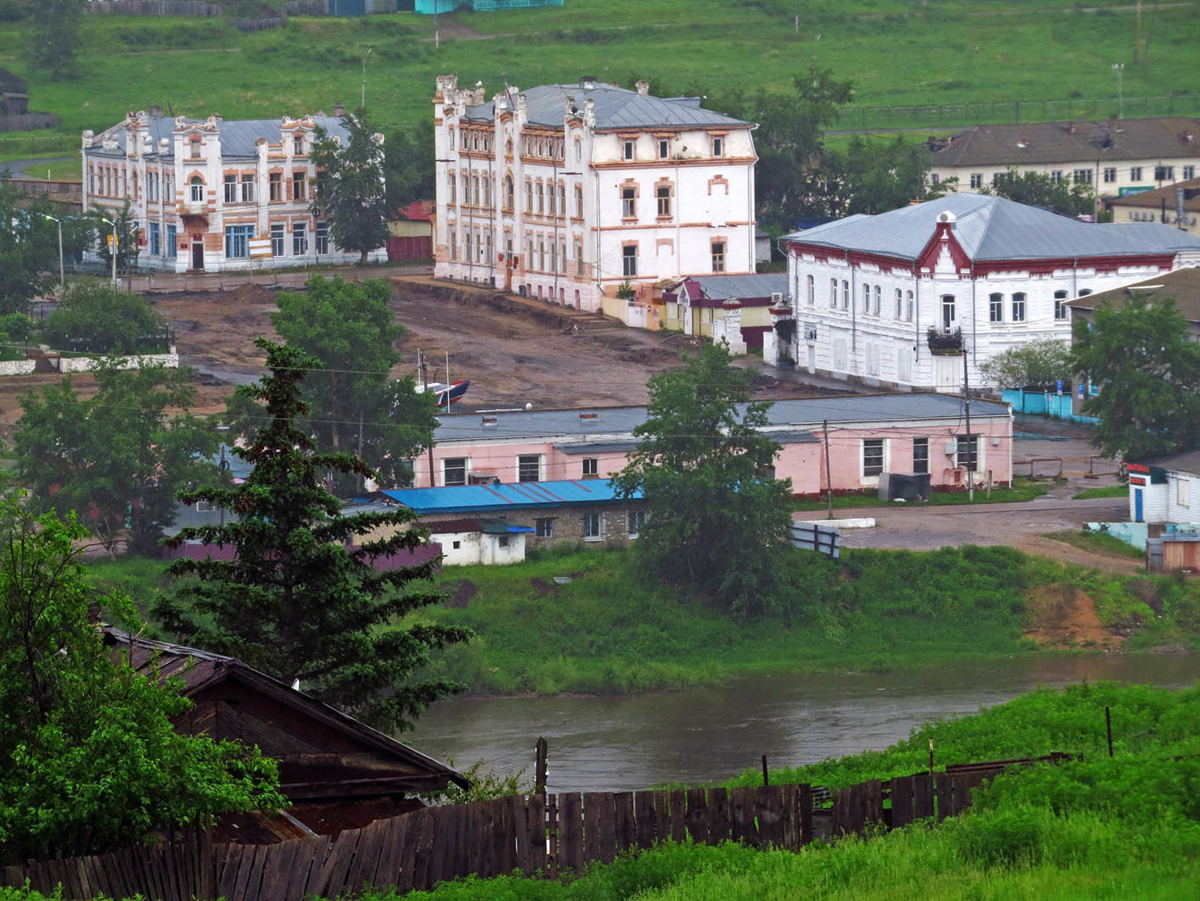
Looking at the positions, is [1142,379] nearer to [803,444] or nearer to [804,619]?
[803,444]

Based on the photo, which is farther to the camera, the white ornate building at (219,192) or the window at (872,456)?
the white ornate building at (219,192)

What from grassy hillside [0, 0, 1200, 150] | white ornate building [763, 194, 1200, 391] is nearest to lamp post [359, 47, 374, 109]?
grassy hillside [0, 0, 1200, 150]

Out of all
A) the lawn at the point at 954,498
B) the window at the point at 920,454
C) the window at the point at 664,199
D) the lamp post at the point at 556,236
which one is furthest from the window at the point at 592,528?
the lamp post at the point at 556,236

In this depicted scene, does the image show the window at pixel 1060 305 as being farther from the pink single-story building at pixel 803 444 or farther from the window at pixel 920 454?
the window at pixel 920 454

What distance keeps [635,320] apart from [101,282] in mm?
21979

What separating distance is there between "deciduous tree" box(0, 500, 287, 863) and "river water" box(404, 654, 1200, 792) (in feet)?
78.9

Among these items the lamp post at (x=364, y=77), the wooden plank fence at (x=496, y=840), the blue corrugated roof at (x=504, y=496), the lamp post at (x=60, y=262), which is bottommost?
the wooden plank fence at (x=496, y=840)

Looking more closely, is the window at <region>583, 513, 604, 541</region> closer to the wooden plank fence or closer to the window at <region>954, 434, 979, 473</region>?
the window at <region>954, 434, 979, 473</region>

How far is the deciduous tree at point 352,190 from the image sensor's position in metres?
96.8

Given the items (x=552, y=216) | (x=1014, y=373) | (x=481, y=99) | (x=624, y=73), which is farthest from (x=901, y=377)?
(x=624, y=73)

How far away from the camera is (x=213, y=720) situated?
66.1 ft

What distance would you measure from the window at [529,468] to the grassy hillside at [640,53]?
6852cm

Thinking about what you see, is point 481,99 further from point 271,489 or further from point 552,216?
point 271,489

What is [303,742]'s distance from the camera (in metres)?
20.6
